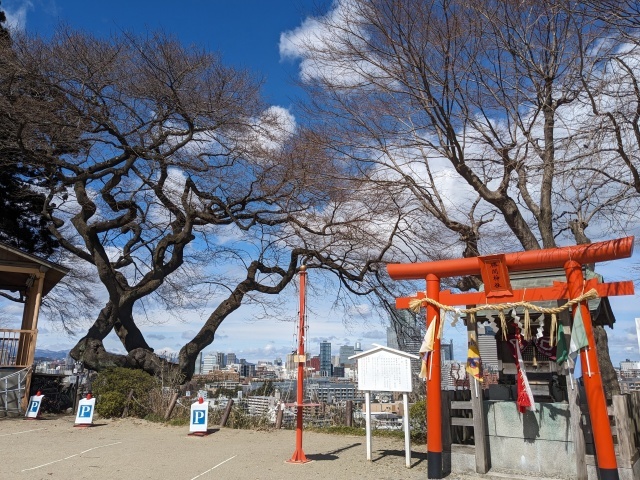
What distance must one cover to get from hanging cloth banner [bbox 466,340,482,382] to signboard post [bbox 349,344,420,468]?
1194mm

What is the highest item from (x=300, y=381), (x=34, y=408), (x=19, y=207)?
(x=19, y=207)

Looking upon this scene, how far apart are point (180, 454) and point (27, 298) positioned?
9.44 m

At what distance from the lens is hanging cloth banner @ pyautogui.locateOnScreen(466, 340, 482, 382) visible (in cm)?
684

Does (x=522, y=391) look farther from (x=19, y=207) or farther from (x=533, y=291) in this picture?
(x=19, y=207)

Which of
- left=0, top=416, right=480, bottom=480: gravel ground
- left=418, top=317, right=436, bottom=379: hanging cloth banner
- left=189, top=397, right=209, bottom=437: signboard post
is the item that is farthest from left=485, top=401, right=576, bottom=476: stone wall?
left=189, top=397, right=209, bottom=437: signboard post

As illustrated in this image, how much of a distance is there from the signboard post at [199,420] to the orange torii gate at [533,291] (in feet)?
19.0

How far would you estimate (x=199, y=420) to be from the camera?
10.9 m

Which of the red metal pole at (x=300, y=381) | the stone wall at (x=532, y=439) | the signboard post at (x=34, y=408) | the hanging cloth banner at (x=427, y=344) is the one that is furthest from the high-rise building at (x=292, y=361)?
the signboard post at (x=34, y=408)

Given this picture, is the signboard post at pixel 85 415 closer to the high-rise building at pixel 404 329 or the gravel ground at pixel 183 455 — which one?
the gravel ground at pixel 183 455

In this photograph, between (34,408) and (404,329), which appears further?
(404,329)

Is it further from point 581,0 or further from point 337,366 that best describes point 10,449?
point 337,366

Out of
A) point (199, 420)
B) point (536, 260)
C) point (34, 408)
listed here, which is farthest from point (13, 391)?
point (536, 260)

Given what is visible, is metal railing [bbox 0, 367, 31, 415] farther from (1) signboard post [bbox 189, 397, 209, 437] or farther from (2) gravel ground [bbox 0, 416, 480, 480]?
(1) signboard post [bbox 189, 397, 209, 437]

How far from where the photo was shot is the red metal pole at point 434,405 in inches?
263
